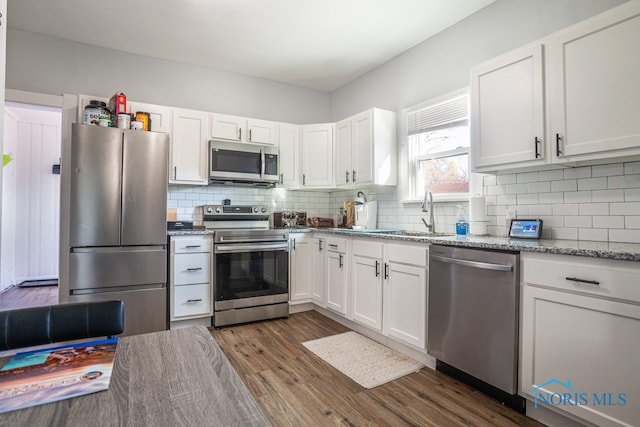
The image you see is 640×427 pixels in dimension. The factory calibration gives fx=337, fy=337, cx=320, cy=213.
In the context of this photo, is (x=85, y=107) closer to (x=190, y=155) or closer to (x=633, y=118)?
(x=190, y=155)

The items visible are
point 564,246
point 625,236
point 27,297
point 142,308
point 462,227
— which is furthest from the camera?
Answer: point 27,297

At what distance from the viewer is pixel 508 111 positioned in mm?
2314

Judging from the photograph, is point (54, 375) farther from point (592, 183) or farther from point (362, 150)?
point (362, 150)

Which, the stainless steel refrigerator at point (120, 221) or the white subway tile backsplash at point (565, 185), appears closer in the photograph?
the white subway tile backsplash at point (565, 185)

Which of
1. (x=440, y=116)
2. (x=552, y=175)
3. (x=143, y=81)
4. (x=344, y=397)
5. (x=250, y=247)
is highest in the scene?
(x=143, y=81)

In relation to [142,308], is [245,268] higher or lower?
higher

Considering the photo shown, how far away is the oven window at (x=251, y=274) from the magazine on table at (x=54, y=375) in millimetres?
2460

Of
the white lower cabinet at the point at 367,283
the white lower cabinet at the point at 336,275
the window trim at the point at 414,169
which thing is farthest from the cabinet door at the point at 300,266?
→ the window trim at the point at 414,169

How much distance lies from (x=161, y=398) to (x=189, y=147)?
3253mm

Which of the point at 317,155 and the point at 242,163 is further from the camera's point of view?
the point at 317,155

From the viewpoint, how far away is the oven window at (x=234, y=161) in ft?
11.8

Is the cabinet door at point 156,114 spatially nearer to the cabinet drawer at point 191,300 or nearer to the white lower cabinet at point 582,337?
the cabinet drawer at point 191,300

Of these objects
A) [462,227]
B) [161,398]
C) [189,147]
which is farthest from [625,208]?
[189,147]

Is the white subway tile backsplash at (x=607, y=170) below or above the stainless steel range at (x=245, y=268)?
above
